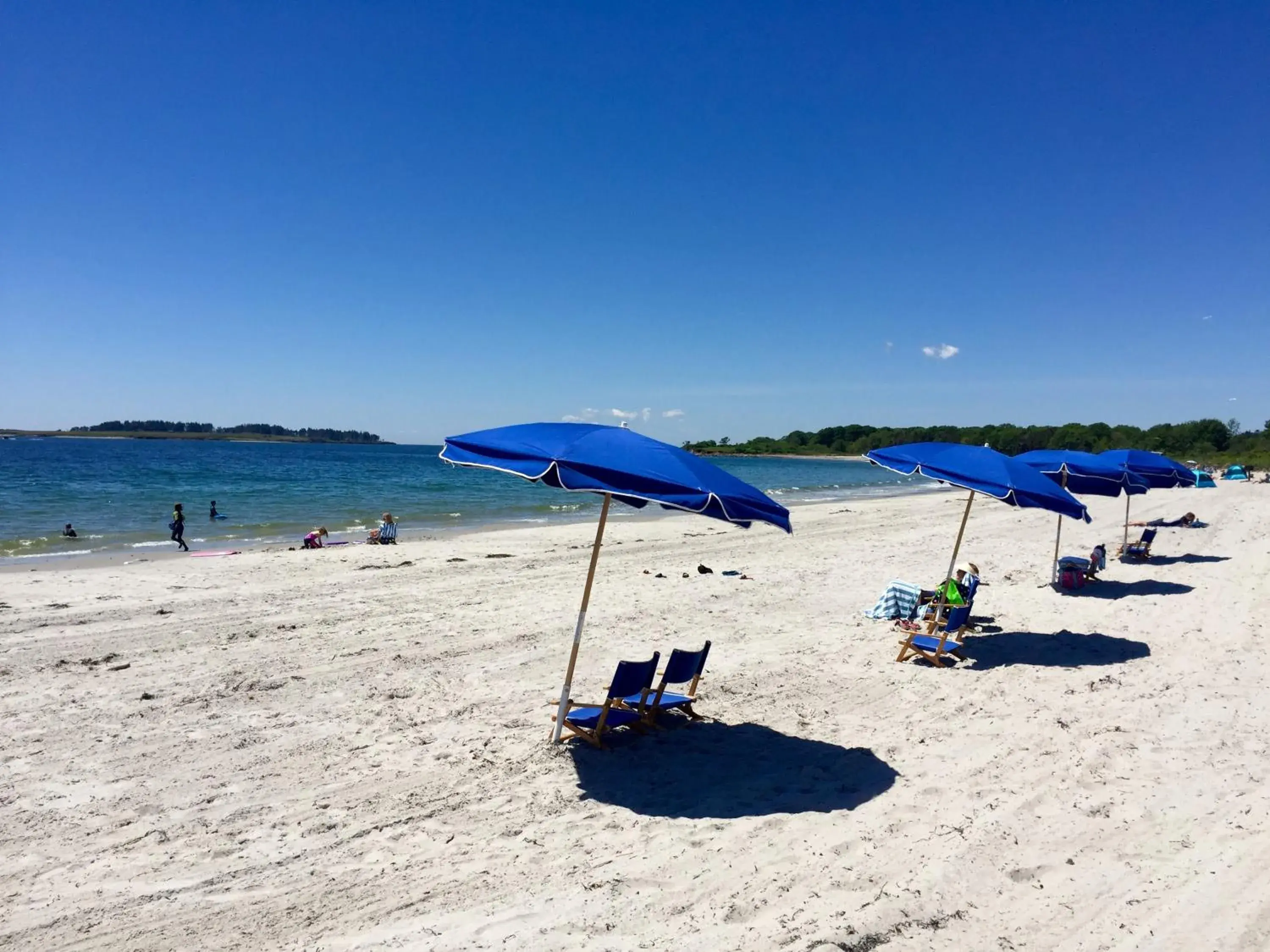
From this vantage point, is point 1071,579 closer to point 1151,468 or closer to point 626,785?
point 1151,468

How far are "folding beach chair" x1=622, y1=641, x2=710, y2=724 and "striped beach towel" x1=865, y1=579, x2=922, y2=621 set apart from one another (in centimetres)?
440

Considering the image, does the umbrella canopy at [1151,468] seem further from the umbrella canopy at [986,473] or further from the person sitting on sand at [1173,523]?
the person sitting on sand at [1173,523]

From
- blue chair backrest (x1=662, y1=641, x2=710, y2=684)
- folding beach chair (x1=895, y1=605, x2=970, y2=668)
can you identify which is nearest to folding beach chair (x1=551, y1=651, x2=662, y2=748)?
blue chair backrest (x1=662, y1=641, x2=710, y2=684)

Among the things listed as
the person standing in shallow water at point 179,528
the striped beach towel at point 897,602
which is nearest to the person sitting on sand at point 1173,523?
the striped beach towel at point 897,602

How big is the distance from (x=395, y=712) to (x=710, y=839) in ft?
10.3

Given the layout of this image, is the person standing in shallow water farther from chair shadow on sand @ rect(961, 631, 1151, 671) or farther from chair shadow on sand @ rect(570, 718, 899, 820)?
chair shadow on sand @ rect(961, 631, 1151, 671)

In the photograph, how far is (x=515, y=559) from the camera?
15.0 metres

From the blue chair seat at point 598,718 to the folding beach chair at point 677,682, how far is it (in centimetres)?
9

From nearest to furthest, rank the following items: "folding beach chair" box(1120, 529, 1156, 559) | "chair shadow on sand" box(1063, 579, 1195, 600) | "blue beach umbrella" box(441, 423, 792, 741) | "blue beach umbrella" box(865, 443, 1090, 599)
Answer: "blue beach umbrella" box(441, 423, 792, 741) < "blue beach umbrella" box(865, 443, 1090, 599) < "chair shadow on sand" box(1063, 579, 1195, 600) < "folding beach chair" box(1120, 529, 1156, 559)

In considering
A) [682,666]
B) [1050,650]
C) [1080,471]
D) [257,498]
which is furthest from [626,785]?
[257,498]

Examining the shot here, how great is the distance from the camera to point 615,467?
4430 mm

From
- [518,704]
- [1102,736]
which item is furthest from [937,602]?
[518,704]

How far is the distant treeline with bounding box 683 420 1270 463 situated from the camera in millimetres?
73250

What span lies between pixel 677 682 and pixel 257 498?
33428 mm
